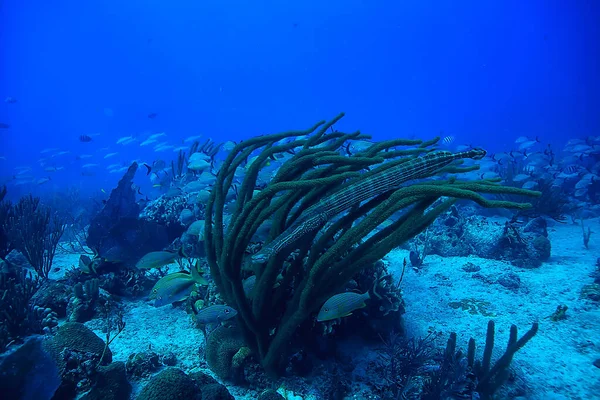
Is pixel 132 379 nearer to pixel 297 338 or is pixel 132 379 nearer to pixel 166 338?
pixel 166 338

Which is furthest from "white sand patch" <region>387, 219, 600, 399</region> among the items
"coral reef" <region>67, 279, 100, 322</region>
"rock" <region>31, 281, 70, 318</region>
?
"rock" <region>31, 281, 70, 318</region>

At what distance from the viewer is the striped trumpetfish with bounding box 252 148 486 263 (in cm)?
272

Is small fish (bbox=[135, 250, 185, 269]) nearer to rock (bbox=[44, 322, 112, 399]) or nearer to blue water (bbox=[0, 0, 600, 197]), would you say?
rock (bbox=[44, 322, 112, 399])

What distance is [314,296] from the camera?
312 cm

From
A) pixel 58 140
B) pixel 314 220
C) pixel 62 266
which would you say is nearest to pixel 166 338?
pixel 314 220

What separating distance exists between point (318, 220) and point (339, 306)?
54.7 inches

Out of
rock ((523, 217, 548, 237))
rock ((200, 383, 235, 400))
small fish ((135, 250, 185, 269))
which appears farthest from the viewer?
rock ((523, 217, 548, 237))

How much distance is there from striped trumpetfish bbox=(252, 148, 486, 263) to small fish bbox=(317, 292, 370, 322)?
3.96 feet

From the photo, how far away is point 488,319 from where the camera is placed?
548cm

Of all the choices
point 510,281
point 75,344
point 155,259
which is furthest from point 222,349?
point 510,281

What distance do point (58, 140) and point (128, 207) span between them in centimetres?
12096

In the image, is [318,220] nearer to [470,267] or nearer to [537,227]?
[470,267]

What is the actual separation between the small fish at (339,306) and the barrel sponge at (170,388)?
5.14 ft

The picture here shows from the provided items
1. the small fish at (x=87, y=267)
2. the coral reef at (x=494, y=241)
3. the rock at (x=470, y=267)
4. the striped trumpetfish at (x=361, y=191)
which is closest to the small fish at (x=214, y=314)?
the striped trumpetfish at (x=361, y=191)
